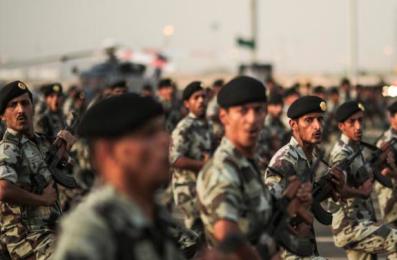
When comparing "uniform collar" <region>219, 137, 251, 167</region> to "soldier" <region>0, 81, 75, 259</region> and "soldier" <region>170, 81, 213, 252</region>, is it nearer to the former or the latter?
"soldier" <region>0, 81, 75, 259</region>

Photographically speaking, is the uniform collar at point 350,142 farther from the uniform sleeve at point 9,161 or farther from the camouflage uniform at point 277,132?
the camouflage uniform at point 277,132

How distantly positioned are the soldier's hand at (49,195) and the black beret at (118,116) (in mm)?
3513

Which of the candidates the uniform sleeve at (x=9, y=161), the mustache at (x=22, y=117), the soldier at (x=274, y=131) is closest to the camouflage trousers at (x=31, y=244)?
the uniform sleeve at (x=9, y=161)

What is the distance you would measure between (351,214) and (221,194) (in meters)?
3.53

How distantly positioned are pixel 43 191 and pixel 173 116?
11.3 metres

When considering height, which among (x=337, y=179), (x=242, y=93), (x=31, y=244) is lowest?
(x=31, y=244)

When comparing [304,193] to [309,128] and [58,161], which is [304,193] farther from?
[58,161]

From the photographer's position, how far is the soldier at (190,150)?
384 inches

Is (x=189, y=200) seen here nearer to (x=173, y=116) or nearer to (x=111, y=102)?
(x=111, y=102)

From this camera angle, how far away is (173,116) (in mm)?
18109

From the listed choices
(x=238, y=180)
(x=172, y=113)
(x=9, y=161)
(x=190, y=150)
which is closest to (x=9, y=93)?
(x=9, y=161)

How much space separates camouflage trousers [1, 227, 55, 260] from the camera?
6.74 metres

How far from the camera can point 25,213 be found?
6.86 m

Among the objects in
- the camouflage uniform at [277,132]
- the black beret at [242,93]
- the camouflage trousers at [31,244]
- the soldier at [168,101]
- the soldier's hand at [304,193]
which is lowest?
the camouflage uniform at [277,132]
